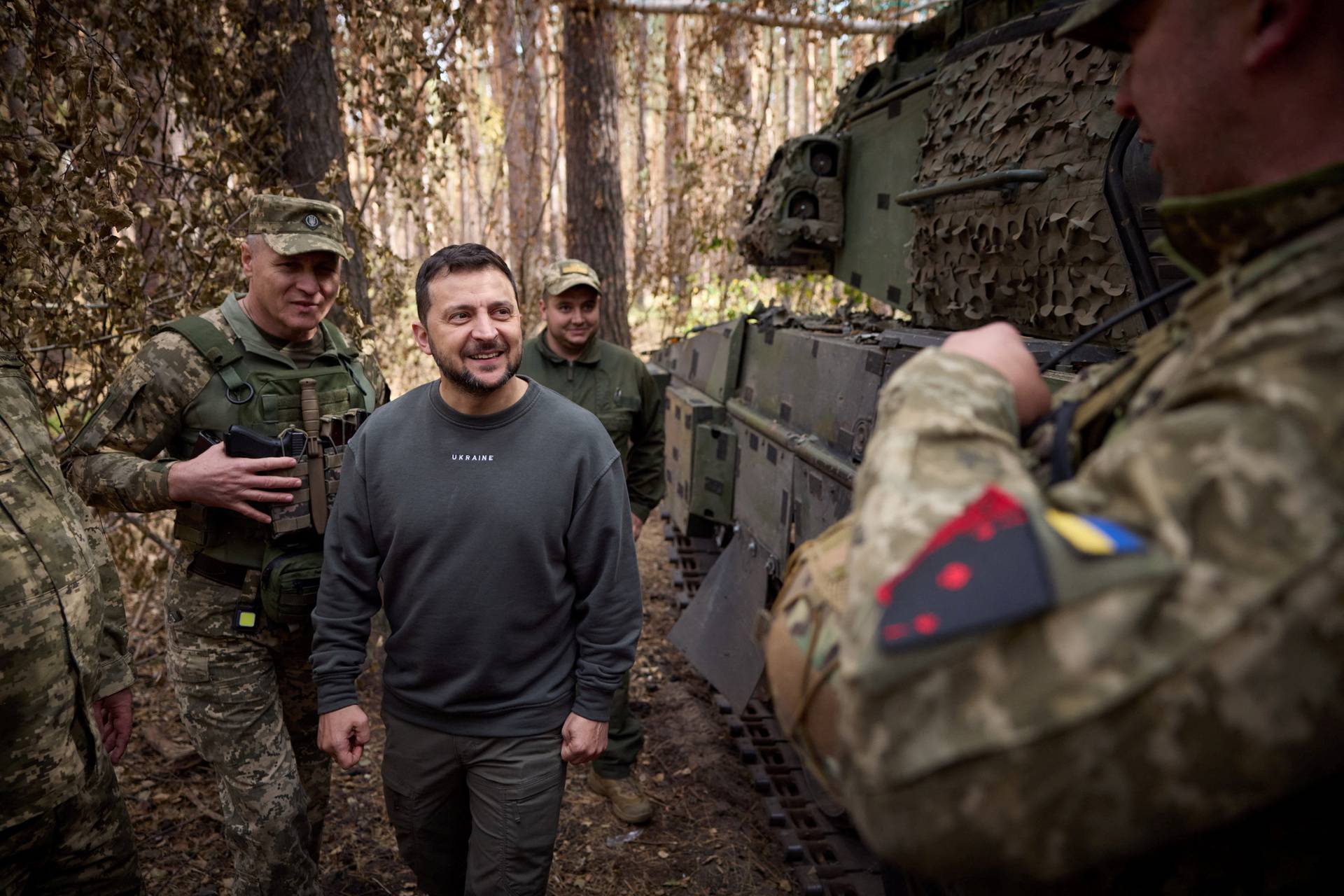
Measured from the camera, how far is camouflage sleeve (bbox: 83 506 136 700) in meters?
2.62

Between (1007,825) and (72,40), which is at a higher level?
(72,40)

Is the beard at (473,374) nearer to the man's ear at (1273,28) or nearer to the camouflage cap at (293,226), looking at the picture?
the camouflage cap at (293,226)

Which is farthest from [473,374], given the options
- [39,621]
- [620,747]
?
[620,747]

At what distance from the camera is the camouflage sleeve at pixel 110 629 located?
103 inches

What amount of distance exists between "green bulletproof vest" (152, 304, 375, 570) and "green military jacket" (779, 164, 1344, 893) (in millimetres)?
2322

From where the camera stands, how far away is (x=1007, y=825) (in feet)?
3.07

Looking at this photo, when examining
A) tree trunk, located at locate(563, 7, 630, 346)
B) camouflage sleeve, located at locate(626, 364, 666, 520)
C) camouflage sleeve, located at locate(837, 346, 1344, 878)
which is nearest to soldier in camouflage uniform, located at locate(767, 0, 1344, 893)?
camouflage sleeve, located at locate(837, 346, 1344, 878)

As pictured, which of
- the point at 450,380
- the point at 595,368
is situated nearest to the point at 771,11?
the point at 595,368

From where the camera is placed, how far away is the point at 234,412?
286 centimetres

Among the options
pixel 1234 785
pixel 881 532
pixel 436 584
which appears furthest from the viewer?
pixel 436 584

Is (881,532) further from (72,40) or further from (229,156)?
(229,156)

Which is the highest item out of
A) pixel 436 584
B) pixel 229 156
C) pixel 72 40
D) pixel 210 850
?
pixel 72 40

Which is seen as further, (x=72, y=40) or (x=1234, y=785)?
(x=72, y=40)

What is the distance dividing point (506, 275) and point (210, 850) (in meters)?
2.68
